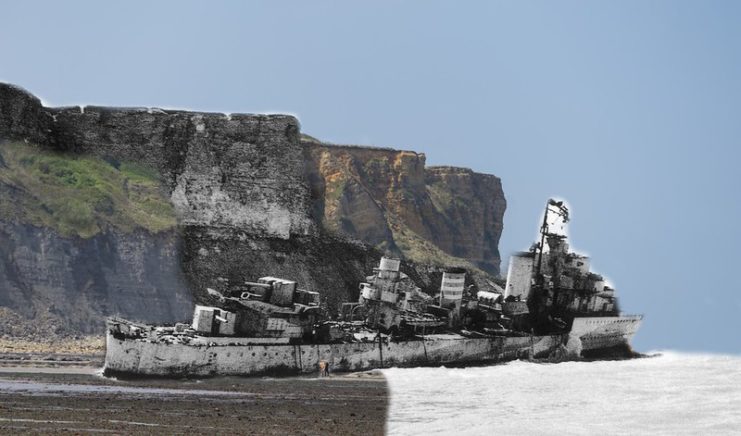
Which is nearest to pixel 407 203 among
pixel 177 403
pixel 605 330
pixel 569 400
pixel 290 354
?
pixel 605 330

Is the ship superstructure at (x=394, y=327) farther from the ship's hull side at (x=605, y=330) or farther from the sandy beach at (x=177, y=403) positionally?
the sandy beach at (x=177, y=403)

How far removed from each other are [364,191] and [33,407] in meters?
69.6

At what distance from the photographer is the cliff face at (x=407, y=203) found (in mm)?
94688

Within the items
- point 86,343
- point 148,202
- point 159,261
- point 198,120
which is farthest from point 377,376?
point 198,120

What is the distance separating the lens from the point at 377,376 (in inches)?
1699

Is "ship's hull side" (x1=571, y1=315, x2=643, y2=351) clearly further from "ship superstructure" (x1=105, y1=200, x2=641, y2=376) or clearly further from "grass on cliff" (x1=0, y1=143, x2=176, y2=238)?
"grass on cliff" (x1=0, y1=143, x2=176, y2=238)

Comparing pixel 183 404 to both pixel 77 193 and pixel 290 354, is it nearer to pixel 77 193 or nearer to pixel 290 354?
pixel 290 354

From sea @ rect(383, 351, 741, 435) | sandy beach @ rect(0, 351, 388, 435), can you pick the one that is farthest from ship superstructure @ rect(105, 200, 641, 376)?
sea @ rect(383, 351, 741, 435)

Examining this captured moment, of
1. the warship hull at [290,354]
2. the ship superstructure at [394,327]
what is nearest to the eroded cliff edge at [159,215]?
the ship superstructure at [394,327]

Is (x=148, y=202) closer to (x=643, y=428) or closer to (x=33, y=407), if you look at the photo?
(x=33, y=407)

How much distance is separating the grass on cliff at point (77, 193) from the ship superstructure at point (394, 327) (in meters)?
11.2

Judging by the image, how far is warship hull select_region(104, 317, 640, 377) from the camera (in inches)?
1505

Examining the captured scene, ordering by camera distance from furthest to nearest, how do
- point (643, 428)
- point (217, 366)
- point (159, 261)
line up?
point (159, 261) → point (217, 366) → point (643, 428)

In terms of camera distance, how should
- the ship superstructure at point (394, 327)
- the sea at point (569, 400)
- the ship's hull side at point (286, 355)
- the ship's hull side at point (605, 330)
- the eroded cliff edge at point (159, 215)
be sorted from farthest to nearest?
1. the ship's hull side at point (605, 330)
2. the eroded cliff edge at point (159, 215)
3. the ship superstructure at point (394, 327)
4. the ship's hull side at point (286, 355)
5. the sea at point (569, 400)
